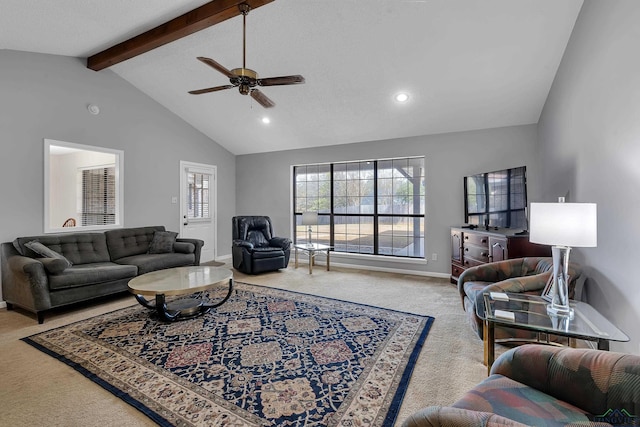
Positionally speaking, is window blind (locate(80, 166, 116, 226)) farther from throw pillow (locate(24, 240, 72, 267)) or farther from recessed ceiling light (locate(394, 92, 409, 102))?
recessed ceiling light (locate(394, 92, 409, 102))

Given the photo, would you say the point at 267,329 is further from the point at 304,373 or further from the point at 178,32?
the point at 178,32

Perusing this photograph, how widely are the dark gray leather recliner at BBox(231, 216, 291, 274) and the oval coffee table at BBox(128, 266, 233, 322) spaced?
1.46m

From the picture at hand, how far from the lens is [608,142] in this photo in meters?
2.08

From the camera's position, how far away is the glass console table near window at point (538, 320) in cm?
165

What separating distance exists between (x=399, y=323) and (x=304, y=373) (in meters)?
1.27

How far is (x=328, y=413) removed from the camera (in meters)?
1.74

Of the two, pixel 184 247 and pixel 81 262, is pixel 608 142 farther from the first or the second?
pixel 81 262

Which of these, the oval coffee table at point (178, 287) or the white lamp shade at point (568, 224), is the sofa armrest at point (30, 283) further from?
the white lamp shade at point (568, 224)

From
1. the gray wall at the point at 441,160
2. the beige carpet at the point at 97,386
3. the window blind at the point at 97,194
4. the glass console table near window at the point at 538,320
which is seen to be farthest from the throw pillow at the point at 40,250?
the glass console table near window at the point at 538,320

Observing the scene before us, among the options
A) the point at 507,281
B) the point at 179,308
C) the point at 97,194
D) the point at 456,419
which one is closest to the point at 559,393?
the point at 456,419

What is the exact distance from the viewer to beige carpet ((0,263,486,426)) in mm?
1732

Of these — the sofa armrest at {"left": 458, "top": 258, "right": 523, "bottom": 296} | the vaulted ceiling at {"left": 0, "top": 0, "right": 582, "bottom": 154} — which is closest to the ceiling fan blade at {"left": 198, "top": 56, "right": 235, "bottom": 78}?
the vaulted ceiling at {"left": 0, "top": 0, "right": 582, "bottom": 154}

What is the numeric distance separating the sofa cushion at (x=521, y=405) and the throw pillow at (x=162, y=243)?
4.59m

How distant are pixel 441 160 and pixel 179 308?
4.32m
